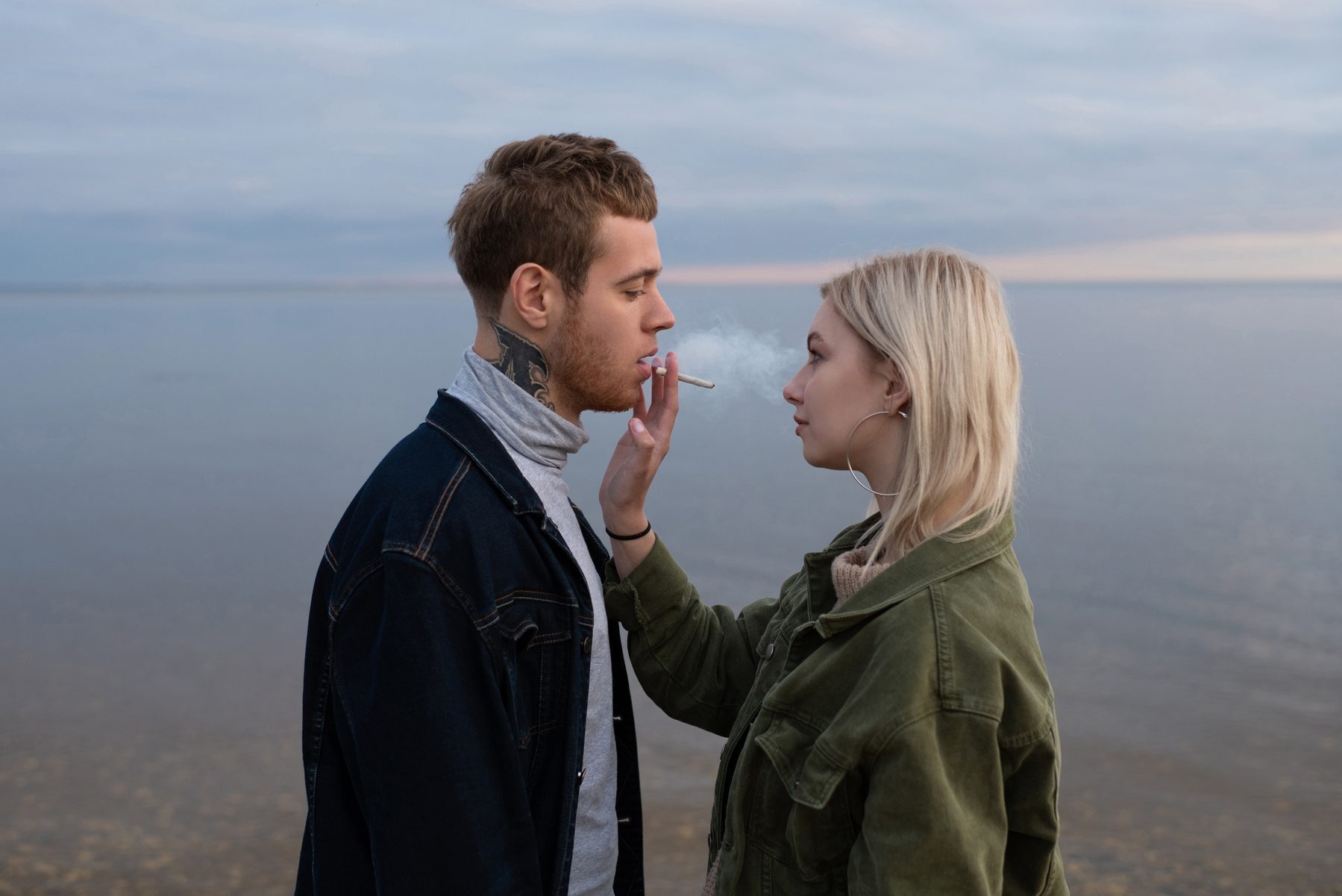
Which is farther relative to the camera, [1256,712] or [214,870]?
[1256,712]

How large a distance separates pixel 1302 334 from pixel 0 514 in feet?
153

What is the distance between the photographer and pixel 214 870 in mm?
6234

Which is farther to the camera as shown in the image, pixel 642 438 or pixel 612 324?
pixel 642 438

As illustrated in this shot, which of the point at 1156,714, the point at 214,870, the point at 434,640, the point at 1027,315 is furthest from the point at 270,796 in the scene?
the point at 1027,315

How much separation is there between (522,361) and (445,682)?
1.00 m

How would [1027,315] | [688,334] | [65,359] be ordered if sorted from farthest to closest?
[1027,315] → [65,359] → [688,334]

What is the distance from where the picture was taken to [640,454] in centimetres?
337

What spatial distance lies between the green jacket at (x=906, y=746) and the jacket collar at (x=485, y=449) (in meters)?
0.82

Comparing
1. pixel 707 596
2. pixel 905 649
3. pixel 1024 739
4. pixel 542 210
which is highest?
pixel 542 210

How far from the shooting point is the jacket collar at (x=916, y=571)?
251 centimetres

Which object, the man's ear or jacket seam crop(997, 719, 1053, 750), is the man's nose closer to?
the man's ear

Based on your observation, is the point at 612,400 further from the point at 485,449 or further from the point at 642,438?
the point at 485,449

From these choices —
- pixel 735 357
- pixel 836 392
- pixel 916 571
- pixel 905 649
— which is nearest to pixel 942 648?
pixel 905 649

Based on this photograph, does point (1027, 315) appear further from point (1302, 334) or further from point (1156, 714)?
point (1156, 714)
